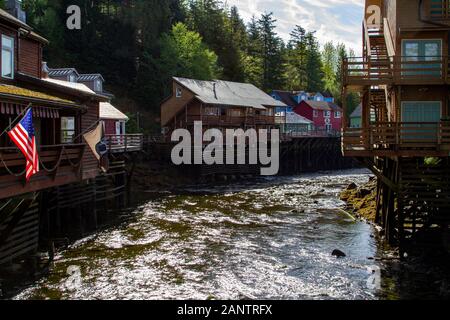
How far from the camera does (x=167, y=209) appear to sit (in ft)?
100

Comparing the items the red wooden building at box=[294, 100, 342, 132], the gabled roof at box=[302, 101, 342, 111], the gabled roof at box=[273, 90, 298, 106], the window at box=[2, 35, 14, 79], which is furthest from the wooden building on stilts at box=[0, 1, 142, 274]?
the gabled roof at box=[302, 101, 342, 111]

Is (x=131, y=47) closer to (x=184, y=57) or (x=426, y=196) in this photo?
(x=184, y=57)

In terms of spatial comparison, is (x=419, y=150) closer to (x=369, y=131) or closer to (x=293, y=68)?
(x=369, y=131)

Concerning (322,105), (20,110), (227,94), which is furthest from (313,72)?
(20,110)

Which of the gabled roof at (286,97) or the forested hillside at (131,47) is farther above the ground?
the forested hillside at (131,47)

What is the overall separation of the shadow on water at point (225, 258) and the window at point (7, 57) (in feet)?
25.9

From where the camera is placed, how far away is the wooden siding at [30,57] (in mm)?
22703

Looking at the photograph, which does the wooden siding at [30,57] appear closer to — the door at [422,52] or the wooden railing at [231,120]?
the door at [422,52]

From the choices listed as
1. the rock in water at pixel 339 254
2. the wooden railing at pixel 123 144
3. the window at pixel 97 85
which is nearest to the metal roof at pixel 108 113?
the window at pixel 97 85

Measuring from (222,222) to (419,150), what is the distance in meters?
11.4

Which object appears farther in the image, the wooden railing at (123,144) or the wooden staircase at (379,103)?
the wooden railing at (123,144)

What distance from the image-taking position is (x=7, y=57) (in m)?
21.1

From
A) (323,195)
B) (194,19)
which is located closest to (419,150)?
(323,195)

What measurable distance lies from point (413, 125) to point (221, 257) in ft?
31.6
